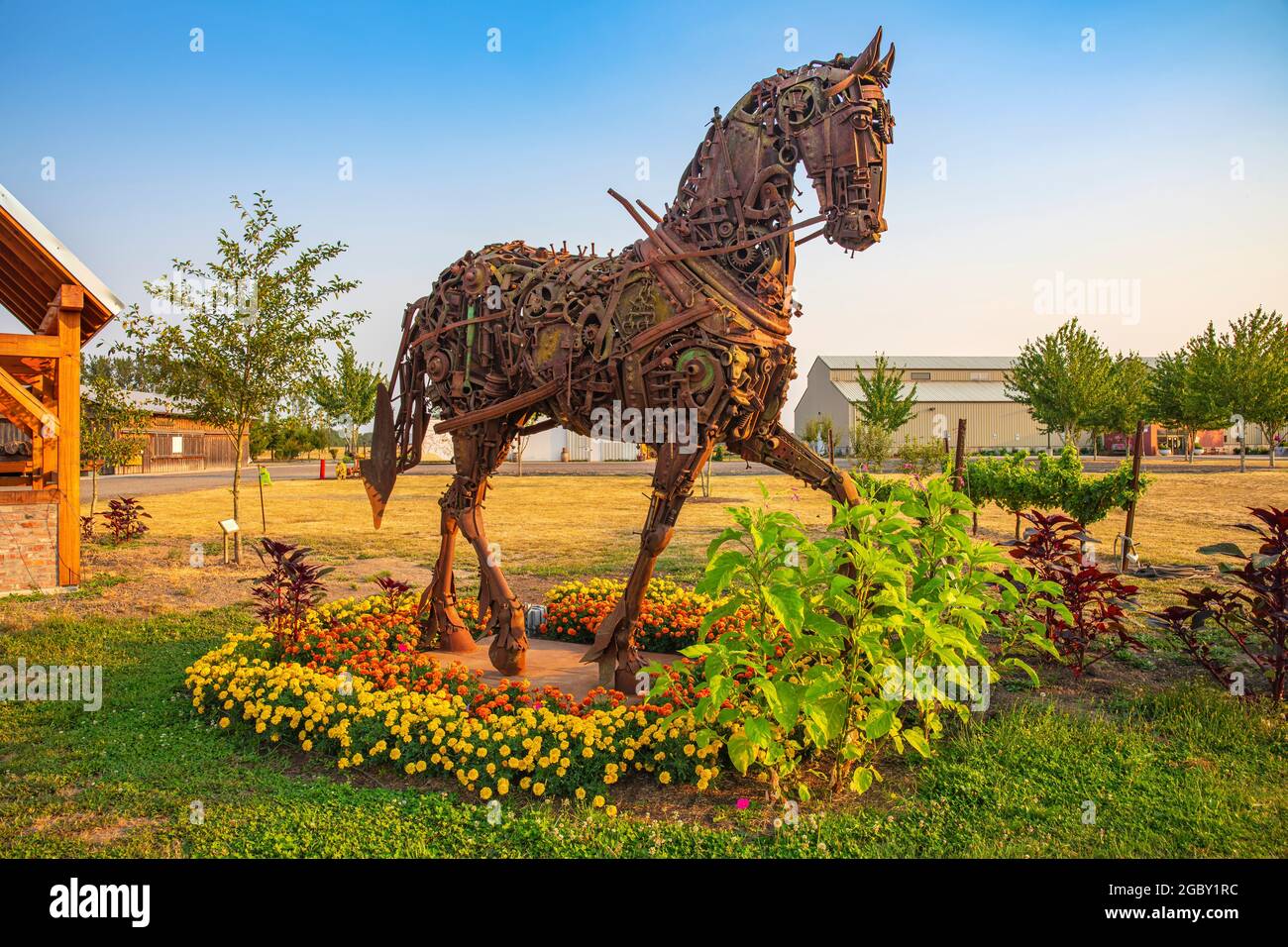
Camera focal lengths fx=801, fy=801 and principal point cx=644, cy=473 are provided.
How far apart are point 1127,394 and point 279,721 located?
42.2m

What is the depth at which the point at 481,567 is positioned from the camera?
5.98 metres

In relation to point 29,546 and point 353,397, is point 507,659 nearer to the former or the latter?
point 29,546

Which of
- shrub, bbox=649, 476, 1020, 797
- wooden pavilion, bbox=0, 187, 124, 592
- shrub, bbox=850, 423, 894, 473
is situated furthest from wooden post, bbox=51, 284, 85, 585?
shrub, bbox=850, 423, 894, 473

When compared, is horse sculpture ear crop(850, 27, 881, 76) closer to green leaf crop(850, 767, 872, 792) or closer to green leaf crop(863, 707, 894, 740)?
green leaf crop(863, 707, 894, 740)

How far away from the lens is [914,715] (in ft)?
16.0

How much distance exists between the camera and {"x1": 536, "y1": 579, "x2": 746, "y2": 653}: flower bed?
6.86 meters

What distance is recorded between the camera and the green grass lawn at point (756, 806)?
368cm

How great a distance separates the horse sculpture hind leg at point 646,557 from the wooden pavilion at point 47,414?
7.54 m

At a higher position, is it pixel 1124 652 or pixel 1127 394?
pixel 1127 394

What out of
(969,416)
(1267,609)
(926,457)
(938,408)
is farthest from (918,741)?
(969,416)

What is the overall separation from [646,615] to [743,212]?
356 cm
